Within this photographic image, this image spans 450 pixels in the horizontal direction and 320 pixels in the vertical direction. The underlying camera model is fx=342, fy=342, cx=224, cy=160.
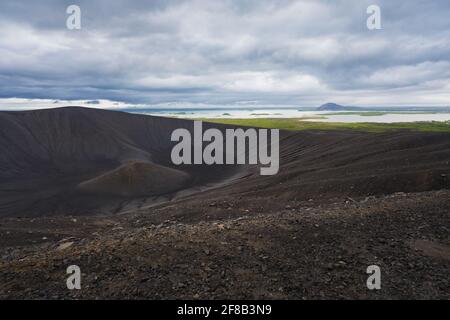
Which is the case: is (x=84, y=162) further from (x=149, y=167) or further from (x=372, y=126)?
(x=372, y=126)

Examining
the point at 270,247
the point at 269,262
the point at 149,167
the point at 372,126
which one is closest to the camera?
the point at 269,262

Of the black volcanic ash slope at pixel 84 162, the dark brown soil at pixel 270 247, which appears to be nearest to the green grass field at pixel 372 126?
the black volcanic ash slope at pixel 84 162

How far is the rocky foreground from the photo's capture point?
19.6ft

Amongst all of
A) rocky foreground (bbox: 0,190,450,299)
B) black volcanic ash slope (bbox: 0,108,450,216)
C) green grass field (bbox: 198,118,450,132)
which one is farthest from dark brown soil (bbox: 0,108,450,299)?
green grass field (bbox: 198,118,450,132)

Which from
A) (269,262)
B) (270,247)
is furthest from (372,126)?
(269,262)

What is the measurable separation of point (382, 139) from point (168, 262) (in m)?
32.0

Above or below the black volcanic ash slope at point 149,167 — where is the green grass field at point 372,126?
above

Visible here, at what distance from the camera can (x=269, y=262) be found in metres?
7.01

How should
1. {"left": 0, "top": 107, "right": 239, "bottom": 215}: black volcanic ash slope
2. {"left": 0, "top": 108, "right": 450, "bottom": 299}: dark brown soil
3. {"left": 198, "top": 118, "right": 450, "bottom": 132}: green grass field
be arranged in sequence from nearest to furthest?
{"left": 0, "top": 108, "right": 450, "bottom": 299}: dark brown soil
{"left": 0, "top": 107, "right": 239, "bottom": 215}: black volcanic ash slope
{"left": 198, "top": 118, "right": 450, "bottom": 132}: green grass field

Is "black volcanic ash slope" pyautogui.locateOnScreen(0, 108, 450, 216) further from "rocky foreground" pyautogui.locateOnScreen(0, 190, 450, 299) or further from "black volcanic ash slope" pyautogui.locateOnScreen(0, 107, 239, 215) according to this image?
"rocky foreground" pyautogui.locateOnScreen(0, 190, 450, 299)

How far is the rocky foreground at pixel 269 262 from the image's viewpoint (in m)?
5.97

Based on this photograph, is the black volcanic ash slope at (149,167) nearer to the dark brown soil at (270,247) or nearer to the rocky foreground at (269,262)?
the dark brown soil at (270,247)
